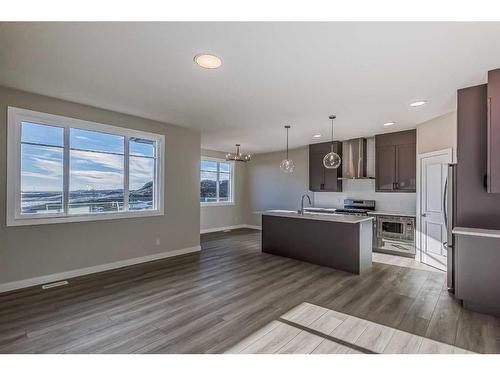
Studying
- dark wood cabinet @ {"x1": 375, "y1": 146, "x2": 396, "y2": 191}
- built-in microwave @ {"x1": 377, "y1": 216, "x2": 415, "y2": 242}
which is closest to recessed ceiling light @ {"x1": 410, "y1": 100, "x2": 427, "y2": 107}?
dark wood cabinet @ {"x1": 375, "y1": 146, "x2": 396, "y2": 191}

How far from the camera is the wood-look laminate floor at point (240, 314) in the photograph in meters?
2.21

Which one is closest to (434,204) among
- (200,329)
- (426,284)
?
(426,284)

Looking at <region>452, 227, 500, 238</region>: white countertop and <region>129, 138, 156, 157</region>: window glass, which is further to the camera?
<region>129, 138, 156, 157</region>: window glass

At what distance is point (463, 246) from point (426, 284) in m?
1.04

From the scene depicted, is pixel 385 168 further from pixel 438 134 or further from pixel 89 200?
pixel 89 200

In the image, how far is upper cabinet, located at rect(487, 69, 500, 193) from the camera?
279cm

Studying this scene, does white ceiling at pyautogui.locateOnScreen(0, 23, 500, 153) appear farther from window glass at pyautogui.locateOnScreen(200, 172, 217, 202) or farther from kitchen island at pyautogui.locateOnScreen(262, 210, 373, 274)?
window glass at pyautogui.locateOnScreen(200, 172, 217, 202)

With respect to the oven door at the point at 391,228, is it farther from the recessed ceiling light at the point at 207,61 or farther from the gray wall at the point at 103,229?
the recessed ceiling light at the point at 207,61

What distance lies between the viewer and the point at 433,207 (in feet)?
14.6

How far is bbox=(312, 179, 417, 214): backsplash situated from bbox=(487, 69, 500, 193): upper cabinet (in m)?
2.84

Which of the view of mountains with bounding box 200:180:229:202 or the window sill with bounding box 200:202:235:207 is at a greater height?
the view of mountains with bounding box 200:180:229:202

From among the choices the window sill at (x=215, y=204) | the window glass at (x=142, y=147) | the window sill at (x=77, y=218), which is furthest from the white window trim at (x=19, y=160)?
the window sill at (x=215, y=204)

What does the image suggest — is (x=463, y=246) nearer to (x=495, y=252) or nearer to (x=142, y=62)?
(x=495, y=252)

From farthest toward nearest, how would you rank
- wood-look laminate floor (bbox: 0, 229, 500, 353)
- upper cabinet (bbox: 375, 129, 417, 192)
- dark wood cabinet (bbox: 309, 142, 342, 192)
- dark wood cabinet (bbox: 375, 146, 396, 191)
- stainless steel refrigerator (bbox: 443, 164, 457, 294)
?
dark wood cabinet (bbox: 309, 142, 342, 192) → dark wood cabinet (bbox: 375, 146, 396, 191) → upper cabinet (bbox: 375, 129, 417, 192) → stainless steel refrigerator (bbox: 443, 164, 457, 294) → wood-look laminate floor (bbox: 0, 229, 500, 353)
